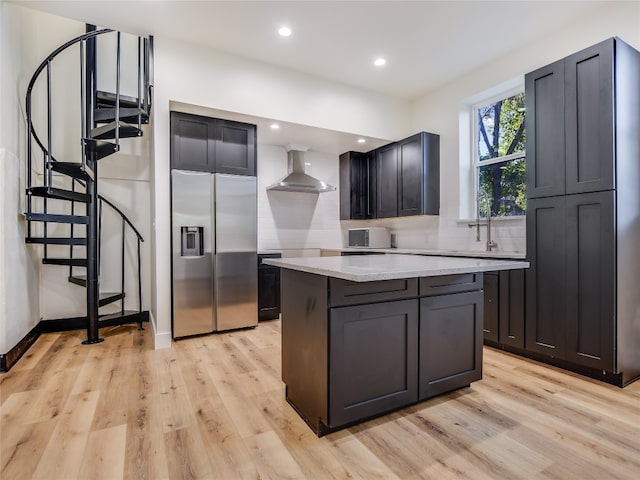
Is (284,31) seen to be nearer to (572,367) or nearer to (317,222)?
(317,222)

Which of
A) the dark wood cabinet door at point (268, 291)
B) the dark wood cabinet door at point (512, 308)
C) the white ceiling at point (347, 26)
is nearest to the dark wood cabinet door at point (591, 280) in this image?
the dark wood cabinet door at point (512, 308)

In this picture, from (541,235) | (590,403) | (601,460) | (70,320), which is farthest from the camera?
(70,320)

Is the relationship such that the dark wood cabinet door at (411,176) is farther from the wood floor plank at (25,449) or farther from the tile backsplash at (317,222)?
the wood floor plank at (25,449)

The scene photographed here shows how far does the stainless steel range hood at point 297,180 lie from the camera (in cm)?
452

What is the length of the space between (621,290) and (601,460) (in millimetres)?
1332

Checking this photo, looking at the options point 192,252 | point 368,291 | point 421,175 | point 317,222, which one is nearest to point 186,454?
point 368,291

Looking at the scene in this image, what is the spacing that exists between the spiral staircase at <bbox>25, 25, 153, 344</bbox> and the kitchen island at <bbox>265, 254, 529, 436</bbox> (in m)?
2.38

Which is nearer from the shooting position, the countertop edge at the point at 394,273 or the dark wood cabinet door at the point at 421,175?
the countertop edge at the point at 394,273

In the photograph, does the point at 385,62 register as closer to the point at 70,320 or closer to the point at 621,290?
the point at 621,290

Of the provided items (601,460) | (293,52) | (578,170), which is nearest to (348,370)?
(601,460)

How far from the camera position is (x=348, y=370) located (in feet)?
5.73

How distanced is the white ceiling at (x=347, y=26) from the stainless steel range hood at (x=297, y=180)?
121cm

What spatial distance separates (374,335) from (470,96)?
11.2ft

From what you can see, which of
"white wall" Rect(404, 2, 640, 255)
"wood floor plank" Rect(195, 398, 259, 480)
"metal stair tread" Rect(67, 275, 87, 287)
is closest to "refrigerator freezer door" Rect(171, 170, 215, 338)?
"metal stair tread" Rect(67, 275, 87, 287)
